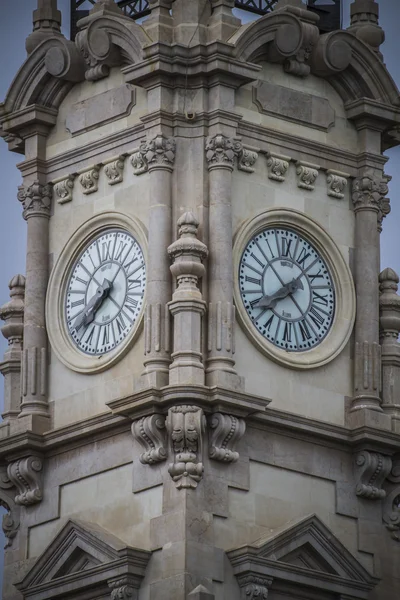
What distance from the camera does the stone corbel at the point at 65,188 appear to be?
58.9 meters

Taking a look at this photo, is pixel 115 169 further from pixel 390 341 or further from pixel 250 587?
pixel 250 587

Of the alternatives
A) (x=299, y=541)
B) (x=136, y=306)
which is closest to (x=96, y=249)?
(x=136, y=306)

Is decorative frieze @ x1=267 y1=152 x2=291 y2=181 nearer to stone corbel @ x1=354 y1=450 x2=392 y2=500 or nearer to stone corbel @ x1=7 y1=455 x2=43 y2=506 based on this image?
stone corbel @ x1=354 y1=450 x2=392 y2=500

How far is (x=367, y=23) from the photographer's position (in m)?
59.6

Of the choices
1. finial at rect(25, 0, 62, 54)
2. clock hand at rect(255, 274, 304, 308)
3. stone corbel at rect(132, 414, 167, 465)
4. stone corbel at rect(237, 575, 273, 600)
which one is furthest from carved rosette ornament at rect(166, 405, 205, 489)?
finial at rect(25, 0, 62, 54)

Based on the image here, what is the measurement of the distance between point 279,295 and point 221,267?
145cm

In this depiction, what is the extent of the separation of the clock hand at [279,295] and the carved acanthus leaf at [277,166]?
159cm

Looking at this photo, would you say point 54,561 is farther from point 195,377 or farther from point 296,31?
point 296,31

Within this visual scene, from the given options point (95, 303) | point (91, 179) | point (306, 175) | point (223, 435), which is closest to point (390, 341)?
A: point (306, 175)

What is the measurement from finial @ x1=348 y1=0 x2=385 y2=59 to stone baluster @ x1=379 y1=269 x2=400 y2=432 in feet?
11.5

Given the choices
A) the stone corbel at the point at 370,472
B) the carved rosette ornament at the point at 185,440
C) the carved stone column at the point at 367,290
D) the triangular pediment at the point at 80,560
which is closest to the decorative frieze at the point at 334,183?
the carved stone column at the point at 367,290

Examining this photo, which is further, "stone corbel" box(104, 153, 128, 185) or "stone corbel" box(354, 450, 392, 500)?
"stone corbel" box(104, 153, 128, 185)

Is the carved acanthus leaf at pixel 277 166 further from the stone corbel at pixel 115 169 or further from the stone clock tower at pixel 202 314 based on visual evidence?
the stone corbel at pixel 115 169

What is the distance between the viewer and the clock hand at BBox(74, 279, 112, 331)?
5759cm
